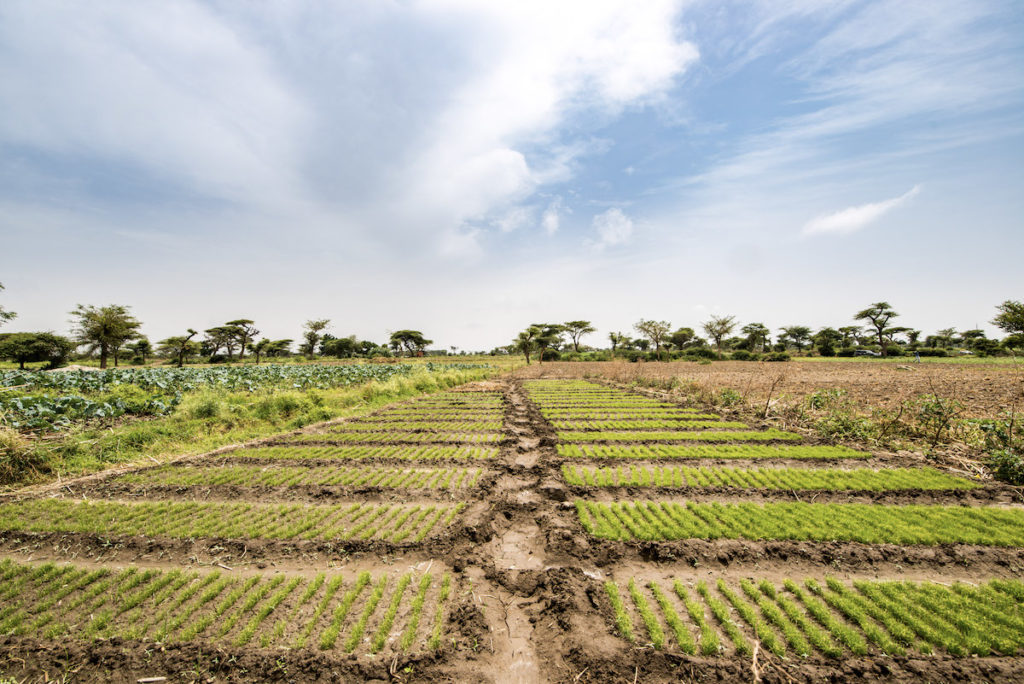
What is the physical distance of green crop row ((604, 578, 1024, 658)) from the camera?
3619mm

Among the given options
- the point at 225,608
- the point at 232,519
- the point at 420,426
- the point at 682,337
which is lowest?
the point at 225,608

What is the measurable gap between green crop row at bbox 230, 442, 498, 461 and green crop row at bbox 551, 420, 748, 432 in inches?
154

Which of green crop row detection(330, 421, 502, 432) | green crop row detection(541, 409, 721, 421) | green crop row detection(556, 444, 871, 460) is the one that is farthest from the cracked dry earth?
green crop row detection(541, 409, 721, 421)

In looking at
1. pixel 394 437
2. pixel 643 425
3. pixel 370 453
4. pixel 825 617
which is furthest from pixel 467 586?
pixel 643 425

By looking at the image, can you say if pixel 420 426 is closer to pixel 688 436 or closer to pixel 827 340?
pixel 688 436

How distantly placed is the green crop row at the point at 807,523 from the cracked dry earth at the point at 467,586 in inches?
3.9

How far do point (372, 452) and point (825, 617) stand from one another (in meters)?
9.75

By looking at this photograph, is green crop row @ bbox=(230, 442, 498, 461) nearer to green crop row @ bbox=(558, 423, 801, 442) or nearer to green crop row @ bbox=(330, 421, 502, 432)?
green crop row @ bbox=(330, 421, 502, 432)

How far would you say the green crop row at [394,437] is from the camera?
11297 mm

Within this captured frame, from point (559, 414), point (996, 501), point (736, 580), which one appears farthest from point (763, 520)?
point (559, 414)

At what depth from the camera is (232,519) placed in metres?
6.27

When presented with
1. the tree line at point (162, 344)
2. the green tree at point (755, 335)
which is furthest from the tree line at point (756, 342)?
the tree line at point (162, 344)

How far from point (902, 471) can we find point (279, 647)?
40.9ft

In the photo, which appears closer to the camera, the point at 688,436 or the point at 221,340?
the point at 688,436
